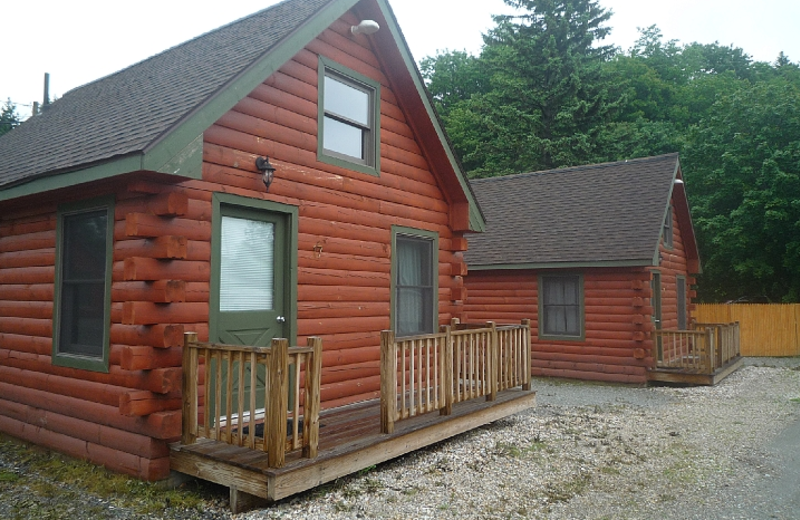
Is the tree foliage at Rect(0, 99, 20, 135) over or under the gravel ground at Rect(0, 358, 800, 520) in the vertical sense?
over

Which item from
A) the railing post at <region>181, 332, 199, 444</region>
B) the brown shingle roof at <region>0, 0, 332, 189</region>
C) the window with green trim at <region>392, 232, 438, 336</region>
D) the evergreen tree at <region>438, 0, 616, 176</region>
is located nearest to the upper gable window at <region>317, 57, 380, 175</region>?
the brown shingle roof at <region>0, 0, 332, 189</region>

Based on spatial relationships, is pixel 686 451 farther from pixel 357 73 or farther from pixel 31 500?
pixel 31 500

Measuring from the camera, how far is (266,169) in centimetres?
675

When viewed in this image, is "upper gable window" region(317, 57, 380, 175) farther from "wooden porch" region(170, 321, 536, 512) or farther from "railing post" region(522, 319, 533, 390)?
"railing post" region(522, 319, 533, 390)

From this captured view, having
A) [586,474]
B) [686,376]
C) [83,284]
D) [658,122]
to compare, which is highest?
[658,122]

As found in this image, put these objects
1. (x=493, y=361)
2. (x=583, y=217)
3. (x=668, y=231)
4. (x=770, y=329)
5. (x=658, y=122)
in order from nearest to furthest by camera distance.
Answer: (x=493, y=361), (x=583, y=217), (x=668, y=231), (x=770, y=329), (x=658, y=122)

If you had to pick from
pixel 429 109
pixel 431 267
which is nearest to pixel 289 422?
pixel 431 267

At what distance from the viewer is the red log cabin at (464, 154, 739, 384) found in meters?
13.8

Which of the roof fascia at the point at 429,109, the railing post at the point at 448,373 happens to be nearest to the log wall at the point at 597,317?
the roof fascia at the point at 429,109

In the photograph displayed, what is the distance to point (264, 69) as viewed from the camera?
262 inches

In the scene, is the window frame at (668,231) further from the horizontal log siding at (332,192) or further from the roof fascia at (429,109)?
the horizontal log siding at (332,192)

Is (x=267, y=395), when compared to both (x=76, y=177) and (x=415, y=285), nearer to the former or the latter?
(x=76, y=177)

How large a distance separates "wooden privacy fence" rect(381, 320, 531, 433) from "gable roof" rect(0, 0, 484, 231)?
237cm

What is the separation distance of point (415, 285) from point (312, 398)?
4439mm
